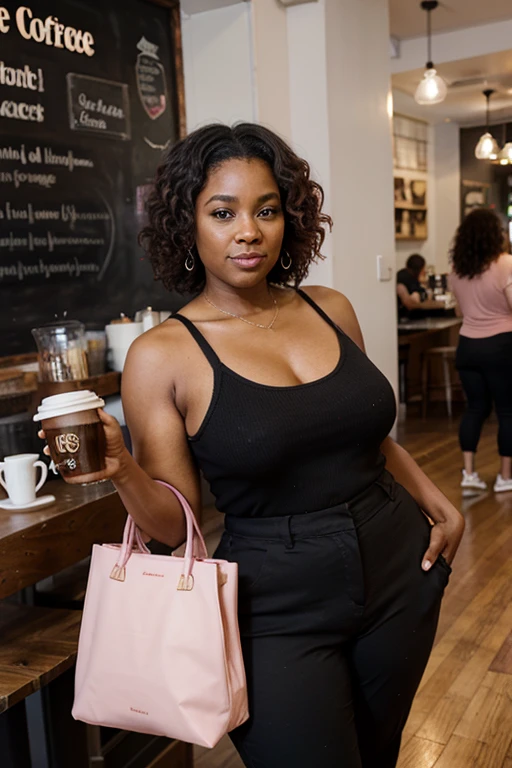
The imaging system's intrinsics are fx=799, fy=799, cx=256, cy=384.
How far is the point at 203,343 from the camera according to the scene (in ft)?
4.17

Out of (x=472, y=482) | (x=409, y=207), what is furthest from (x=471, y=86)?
(x=472, y=482)

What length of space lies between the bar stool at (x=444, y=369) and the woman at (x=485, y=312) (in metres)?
2.40

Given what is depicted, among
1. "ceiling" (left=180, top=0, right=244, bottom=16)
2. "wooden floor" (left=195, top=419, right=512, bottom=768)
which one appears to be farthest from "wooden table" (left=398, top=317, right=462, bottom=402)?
"ceiling" (left=180, top=0, right=244, bottom=16)

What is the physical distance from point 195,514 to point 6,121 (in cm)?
196

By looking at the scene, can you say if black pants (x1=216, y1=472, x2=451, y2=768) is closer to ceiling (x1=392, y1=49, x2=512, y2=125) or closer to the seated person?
the seated person

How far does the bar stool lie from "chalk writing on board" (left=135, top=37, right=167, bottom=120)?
4.15 m

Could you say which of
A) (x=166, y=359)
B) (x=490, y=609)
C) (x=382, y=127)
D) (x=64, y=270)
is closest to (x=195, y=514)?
(x=166, y=359)

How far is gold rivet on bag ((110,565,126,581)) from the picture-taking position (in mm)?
1176

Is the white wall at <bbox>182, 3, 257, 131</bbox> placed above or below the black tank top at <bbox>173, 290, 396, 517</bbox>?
above

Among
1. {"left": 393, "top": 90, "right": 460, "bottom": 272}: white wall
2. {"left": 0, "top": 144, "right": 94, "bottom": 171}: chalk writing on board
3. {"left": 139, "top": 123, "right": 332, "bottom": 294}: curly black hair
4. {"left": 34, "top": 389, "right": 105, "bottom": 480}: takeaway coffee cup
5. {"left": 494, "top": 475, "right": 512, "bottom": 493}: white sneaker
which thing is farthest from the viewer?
{"left": 393, "top": 90, "right": 460, "bottom": 272}: white wall

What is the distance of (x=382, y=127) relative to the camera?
14.9 feet

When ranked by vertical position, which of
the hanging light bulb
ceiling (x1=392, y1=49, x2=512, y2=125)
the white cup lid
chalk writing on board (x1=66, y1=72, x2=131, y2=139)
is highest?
ceiling (x1=392, y1=49, x2=512, y2=125)

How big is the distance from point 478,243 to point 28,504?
3295mm

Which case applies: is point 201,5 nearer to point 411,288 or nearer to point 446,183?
point 411,288
